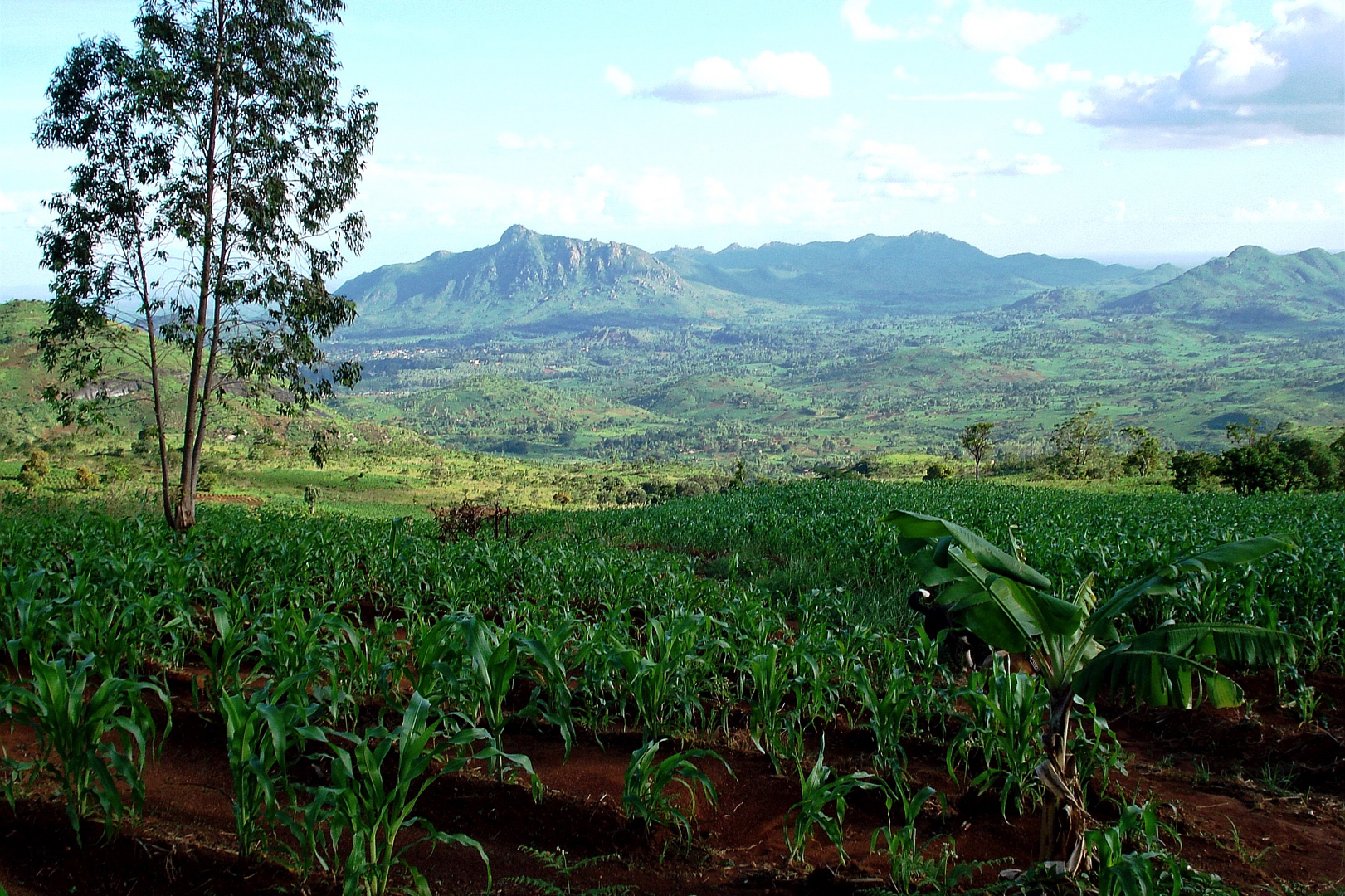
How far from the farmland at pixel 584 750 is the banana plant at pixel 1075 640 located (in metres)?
0.30

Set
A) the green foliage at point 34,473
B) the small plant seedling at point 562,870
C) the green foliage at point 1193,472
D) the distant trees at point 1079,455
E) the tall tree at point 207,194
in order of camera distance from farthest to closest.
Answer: the distant trees at point 1079,455 < the green foliage at point 1193,472 < the green foliage at point 34,473 < the tall tree at point 207,194 < the small plant seedling at point 562,870

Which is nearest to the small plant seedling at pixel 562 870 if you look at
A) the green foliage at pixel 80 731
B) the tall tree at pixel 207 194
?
the green foliage at pixel 80 731

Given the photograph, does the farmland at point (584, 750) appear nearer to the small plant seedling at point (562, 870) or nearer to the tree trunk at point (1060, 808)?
the small plant seedling at point (562, 870)

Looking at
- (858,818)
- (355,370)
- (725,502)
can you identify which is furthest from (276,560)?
(725,502)

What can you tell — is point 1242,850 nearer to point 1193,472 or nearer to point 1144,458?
point 1193,472

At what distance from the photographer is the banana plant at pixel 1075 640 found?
3422mm

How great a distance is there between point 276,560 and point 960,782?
670cm

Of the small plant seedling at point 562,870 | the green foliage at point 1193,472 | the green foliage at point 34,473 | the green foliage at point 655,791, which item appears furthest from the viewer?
the green foliage at point 1193,472

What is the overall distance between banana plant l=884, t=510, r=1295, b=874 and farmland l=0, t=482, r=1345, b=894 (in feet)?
0.97

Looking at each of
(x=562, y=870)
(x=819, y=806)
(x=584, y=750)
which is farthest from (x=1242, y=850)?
(x=584, y=750)

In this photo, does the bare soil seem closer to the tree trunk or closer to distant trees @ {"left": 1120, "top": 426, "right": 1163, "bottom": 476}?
the tree trunk

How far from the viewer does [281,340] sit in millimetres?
14938

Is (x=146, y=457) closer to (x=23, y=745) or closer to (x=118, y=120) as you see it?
(x=118, y=120)

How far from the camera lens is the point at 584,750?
15.4 feet
